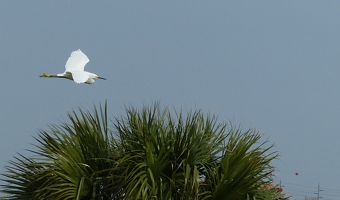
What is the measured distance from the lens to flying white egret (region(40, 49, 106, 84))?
10.7 meters

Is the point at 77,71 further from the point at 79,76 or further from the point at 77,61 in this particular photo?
the point at 77,61

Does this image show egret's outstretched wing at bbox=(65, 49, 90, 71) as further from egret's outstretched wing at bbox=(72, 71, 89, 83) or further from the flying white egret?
egret's outstretched wing at bbox=(72, 71, 89, 83)

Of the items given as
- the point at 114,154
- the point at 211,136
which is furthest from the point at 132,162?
the point at 211,136

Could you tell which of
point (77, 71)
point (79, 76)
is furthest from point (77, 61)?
point (79, 76)

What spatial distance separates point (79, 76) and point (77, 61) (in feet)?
6.39

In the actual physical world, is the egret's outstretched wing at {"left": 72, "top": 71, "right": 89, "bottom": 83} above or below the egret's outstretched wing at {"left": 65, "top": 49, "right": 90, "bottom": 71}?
below

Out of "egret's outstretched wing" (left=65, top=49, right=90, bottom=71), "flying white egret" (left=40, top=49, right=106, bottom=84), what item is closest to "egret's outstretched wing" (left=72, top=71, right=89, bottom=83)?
"flying white egret" (left=40, top=49, right=106, bottom=84)

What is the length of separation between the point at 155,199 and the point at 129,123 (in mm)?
1389

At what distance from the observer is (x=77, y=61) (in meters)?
12.7

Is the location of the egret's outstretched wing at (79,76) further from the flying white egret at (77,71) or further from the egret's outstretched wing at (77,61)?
the egret's outstretched wing at (77,61)

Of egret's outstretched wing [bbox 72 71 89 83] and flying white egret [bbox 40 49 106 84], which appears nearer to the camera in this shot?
egret's outstretched wing [bbox 72 71 89 83]

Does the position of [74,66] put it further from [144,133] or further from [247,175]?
[247,175]

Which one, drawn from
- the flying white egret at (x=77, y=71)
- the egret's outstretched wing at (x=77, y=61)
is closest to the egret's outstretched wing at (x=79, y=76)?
the flying white egret at (x=77, y=71)

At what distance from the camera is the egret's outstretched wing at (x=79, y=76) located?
34.4ft
